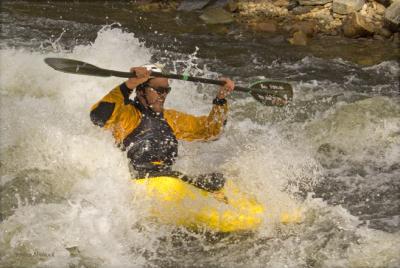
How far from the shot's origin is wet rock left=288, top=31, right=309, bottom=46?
9.86 metres

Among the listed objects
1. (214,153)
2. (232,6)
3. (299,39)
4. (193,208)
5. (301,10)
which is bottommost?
(214,153)

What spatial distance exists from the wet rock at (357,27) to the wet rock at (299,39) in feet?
2.41

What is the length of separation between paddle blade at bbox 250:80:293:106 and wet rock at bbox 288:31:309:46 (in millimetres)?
4044

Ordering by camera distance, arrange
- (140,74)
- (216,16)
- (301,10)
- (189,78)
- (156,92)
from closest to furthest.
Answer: (140,74) → (156,92) → (189,78) → (301,10) → (216,16)

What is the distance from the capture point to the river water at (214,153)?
15.5 ft

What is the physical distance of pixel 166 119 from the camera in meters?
5.20

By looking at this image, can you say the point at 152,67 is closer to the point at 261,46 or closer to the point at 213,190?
the point at 213,190

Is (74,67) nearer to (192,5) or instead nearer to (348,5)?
(348,5)

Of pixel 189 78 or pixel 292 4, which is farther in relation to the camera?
pixel 292 4

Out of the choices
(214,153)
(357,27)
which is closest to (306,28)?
(357,27)

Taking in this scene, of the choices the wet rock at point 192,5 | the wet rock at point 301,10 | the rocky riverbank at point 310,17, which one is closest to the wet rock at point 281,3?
the rocky riverbank at point 310,17

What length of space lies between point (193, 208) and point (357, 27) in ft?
20.4

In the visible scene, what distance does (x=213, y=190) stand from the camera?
16.2 ft

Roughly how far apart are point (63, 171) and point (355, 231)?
2992mm
